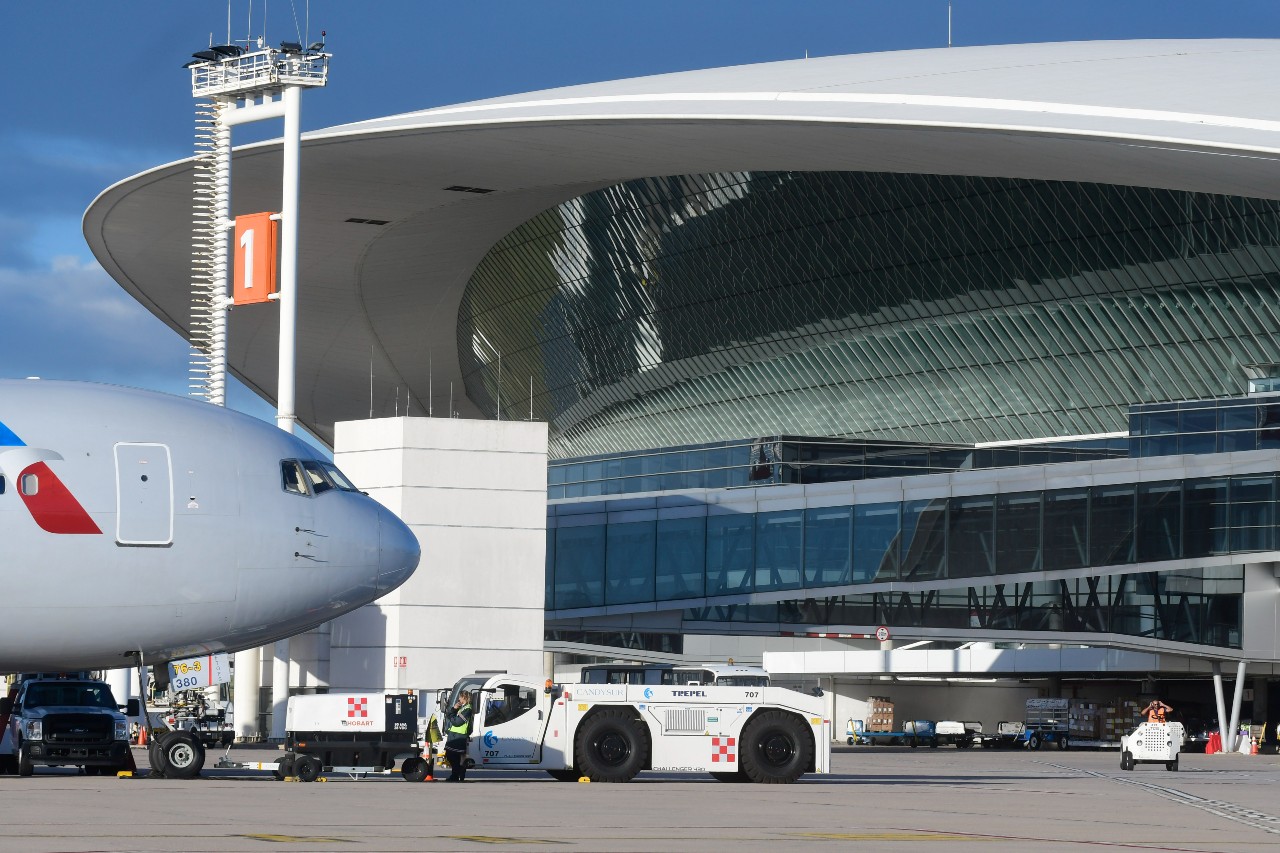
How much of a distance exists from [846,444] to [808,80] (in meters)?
15.8

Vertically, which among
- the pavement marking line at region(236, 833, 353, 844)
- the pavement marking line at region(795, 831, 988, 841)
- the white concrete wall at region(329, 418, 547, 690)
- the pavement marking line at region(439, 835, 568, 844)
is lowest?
the pavement marking line at region(795, 831, 988, 841)

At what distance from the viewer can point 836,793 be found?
26547 millimetres

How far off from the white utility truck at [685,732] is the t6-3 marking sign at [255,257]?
2932 centimetres

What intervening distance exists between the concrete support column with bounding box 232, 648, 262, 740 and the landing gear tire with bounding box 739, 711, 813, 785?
24.1m

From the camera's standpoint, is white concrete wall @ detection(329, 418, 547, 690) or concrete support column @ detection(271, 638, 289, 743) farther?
concrete support column @ detection(271, 638, 289, 743)

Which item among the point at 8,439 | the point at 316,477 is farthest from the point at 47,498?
the point at 316,477

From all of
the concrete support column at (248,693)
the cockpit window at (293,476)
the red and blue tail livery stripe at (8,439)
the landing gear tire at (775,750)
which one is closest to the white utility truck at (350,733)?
the cockpit window at (293,476)

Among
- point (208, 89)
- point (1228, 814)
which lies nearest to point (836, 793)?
point (1228, 814)

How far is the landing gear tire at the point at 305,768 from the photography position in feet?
92.6

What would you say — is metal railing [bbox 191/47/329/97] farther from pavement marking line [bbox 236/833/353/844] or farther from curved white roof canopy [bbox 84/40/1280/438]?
pavement marking line [bbox 236/833/353/844]

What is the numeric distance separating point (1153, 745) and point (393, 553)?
838 inches

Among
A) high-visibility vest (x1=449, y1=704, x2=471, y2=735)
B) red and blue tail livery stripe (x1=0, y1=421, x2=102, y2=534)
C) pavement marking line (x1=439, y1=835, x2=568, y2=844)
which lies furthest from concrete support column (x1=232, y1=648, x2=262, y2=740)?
pavement marking line (x1=439, y1=835, x2=568, y2=844)

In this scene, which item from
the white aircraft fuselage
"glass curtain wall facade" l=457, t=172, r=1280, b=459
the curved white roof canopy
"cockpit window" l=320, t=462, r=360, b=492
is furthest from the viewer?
"glass curtain wall facade" l=457, t=172, r=1280, b=459

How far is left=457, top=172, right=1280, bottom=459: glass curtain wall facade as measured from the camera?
224 ft
